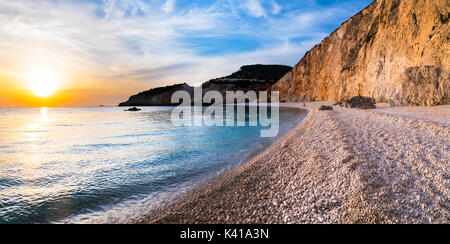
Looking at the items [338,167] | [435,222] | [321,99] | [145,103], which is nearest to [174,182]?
[338,167]

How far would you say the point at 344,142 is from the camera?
6.35 metres

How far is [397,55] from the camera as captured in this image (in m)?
19.8

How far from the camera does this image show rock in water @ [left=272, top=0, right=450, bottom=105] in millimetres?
13859

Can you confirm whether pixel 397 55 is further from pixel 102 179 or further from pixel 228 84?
pixel 228 84

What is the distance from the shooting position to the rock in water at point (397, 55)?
45.5 feet

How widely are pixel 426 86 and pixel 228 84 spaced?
111 metres

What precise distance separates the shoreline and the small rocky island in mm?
106668

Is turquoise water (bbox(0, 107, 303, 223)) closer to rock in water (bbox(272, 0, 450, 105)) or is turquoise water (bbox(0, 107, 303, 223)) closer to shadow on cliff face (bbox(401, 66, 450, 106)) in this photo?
shadow on cliff face (bbox(401, 66, 450, 106))

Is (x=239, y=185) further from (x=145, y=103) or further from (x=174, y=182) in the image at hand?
(x=145, y=103)

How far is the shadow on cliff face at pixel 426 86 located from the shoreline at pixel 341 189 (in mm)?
10640

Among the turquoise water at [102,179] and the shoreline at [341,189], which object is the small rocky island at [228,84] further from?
the shoreline at [341,189]

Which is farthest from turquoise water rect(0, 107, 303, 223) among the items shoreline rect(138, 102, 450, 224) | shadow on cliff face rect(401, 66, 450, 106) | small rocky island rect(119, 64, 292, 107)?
small rocky island rect(119, 64, 292, 107)

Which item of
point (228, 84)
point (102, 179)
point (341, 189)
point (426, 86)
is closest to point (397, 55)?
point (426, 86)
